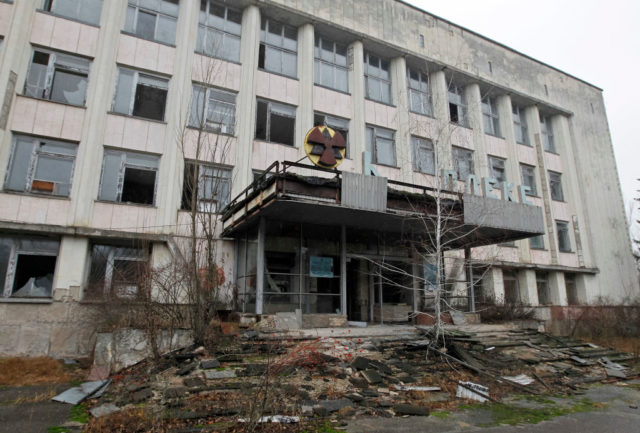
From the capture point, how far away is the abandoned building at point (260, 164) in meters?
12.3

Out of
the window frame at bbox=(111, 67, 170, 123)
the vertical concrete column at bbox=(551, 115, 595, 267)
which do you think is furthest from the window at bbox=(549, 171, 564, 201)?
the window frame at bbox=(111, 67, 170, 123)

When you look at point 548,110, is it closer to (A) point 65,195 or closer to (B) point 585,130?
(B) point 585,130

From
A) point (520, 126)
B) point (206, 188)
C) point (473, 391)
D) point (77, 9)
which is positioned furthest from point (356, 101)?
point (473, 391)

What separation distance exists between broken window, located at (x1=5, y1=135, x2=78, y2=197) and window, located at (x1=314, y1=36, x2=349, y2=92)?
11.3m

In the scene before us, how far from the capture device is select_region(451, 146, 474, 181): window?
21291 mm

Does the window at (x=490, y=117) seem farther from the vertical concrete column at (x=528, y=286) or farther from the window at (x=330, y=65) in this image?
the window at (x=330, y=65)

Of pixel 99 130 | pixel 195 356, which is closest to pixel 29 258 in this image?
pixel 99 130

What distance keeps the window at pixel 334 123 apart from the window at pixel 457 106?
293 inches

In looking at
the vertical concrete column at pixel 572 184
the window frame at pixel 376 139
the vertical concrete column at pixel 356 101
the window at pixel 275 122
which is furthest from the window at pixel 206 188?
the vertical concrete column at pixel 572 184

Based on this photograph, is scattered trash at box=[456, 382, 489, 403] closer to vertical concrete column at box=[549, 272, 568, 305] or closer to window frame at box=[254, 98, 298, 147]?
window frame at box=[254, 98, 298, 147]

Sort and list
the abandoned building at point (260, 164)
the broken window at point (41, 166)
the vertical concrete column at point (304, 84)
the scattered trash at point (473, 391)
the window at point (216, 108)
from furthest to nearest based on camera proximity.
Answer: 1. the vertical concrete column at point (304, 84)
2. the window at point (216, 108)
3. the broken window at point (41, 166)
4. the abandoned building at point (260, 164)
5. the scattered trash at point (473, 391)

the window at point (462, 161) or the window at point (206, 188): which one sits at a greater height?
the window at point (462, 161)

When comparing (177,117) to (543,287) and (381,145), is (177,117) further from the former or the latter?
(543,287)

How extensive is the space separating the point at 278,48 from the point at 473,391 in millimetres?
16571
